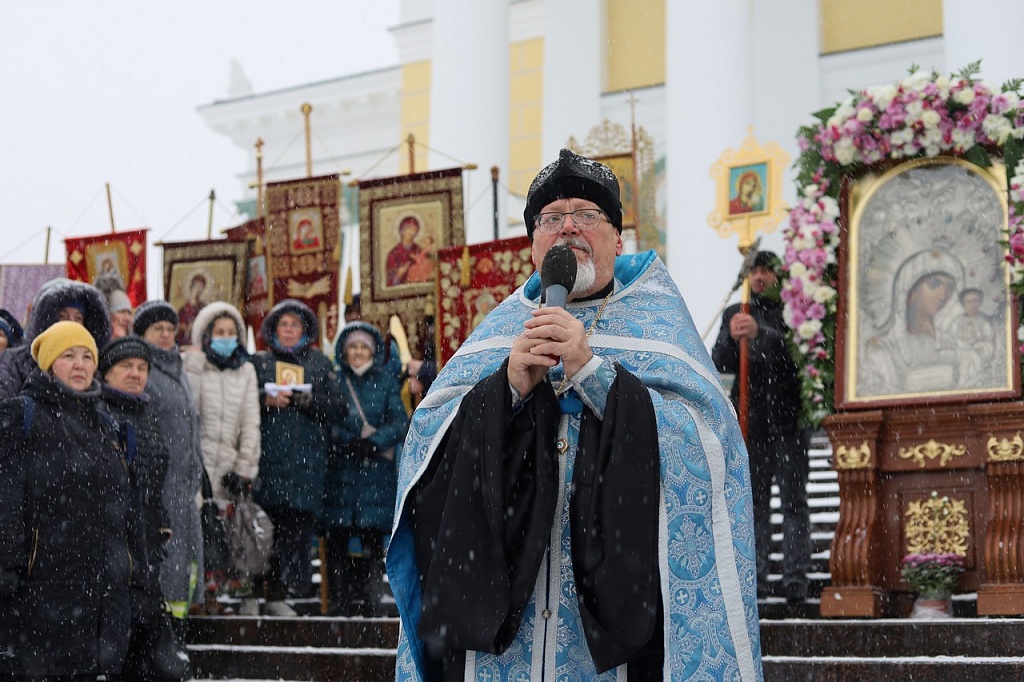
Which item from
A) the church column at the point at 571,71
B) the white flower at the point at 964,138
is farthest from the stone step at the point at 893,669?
the church column at the point at 571,71

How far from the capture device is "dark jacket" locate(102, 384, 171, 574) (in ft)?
21.9

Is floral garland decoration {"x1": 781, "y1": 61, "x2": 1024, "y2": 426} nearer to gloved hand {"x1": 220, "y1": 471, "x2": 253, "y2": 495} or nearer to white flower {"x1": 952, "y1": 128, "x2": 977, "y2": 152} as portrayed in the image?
white flower {"x1": 952, "y1": 128, "x2": 977, "y2": 152}

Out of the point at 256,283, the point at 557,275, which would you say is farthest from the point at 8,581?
the point at 256,283

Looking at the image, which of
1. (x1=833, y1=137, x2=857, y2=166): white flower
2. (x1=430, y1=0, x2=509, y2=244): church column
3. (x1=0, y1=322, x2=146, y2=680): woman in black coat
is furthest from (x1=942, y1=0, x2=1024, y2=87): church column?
(x1=0, y1=322, x2=146, y2=680): woman in black coat

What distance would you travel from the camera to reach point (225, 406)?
870 cm

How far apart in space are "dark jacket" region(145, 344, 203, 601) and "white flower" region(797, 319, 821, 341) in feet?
10.9

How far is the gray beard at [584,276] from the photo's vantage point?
3889 millimetres

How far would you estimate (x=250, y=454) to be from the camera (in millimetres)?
8633

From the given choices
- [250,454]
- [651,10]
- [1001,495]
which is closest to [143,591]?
[250,454]

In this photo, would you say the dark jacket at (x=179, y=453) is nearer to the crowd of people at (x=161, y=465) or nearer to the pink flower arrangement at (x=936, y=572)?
the crowd of people at (x=161, y=465)

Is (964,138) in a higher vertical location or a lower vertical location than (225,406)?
higher

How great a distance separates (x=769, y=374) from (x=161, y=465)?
3364 millimetres

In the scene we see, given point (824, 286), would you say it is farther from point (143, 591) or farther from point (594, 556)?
point (594, 556)

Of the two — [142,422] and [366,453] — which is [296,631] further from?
[142,422]
